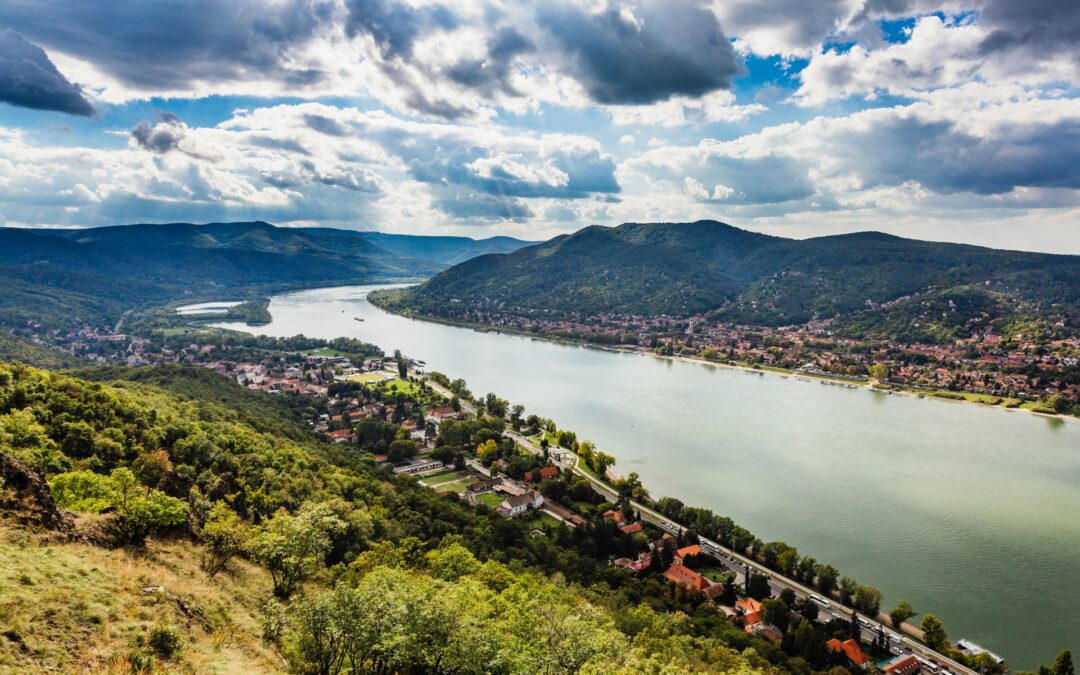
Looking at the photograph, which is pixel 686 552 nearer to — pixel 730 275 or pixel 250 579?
pixel 250 579

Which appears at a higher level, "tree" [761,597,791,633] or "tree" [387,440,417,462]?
"tree" [761,597,791,633]

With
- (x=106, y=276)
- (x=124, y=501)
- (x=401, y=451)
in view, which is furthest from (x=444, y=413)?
(x=106, y=276)

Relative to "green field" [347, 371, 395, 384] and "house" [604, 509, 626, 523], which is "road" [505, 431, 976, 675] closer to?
"house" [604, 509, 626, 523]

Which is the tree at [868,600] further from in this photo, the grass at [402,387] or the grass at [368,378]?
the grass at [368,378]

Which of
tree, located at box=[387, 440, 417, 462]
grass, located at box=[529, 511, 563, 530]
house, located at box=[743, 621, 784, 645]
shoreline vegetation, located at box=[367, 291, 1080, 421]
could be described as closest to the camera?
house, located at box=[743, 621, 784, 645]

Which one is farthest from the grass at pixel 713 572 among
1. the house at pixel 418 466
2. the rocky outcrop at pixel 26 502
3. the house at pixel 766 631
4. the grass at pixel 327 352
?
the grass at pixel 327 352

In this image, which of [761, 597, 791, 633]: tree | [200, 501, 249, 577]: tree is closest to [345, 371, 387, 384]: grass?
[761, 597, 791, 633]: tree
